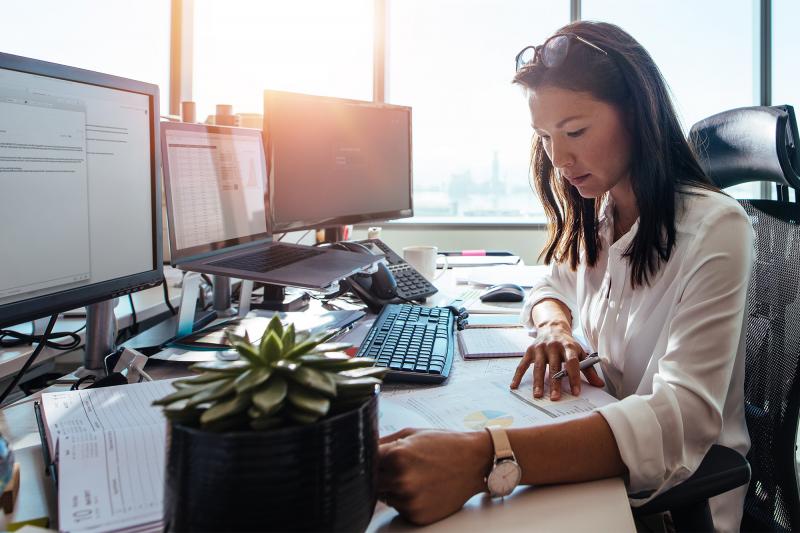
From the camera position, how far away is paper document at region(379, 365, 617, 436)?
0.81m

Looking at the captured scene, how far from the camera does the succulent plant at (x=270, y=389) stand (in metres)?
0.43

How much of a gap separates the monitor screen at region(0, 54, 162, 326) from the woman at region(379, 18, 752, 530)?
Result: 0.56m

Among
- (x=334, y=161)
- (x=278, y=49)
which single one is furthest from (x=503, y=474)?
(x=278, y=49)

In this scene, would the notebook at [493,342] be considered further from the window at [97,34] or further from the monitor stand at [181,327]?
the window at [97,34]

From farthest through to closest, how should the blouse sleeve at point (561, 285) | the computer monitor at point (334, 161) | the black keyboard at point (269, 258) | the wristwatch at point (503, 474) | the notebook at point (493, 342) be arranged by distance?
the computer monitor at point (334, 161) → the blouse sleeve at point (561, 285) → the black keyboard at point (269, 258) → the notebook at point (493, 342) → the wristwatch at point (503, 474)

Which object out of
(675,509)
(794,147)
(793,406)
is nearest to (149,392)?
(675,509)

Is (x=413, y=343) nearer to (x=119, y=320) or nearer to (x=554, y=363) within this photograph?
(x=554, y=363)

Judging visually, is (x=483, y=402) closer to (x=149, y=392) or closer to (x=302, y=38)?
(x=149, y=392)

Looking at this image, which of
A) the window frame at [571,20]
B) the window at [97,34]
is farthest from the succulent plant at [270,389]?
the window frame at [571,20]

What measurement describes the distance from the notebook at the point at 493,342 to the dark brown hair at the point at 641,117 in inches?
10.7

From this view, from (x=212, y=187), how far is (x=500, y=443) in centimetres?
95

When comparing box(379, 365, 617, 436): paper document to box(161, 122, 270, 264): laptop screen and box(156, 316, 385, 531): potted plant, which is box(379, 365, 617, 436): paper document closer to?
box(156, 316, 385, 531): potted plant

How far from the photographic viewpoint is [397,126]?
215 centimetres

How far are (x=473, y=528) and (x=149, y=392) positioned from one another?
48 cm
